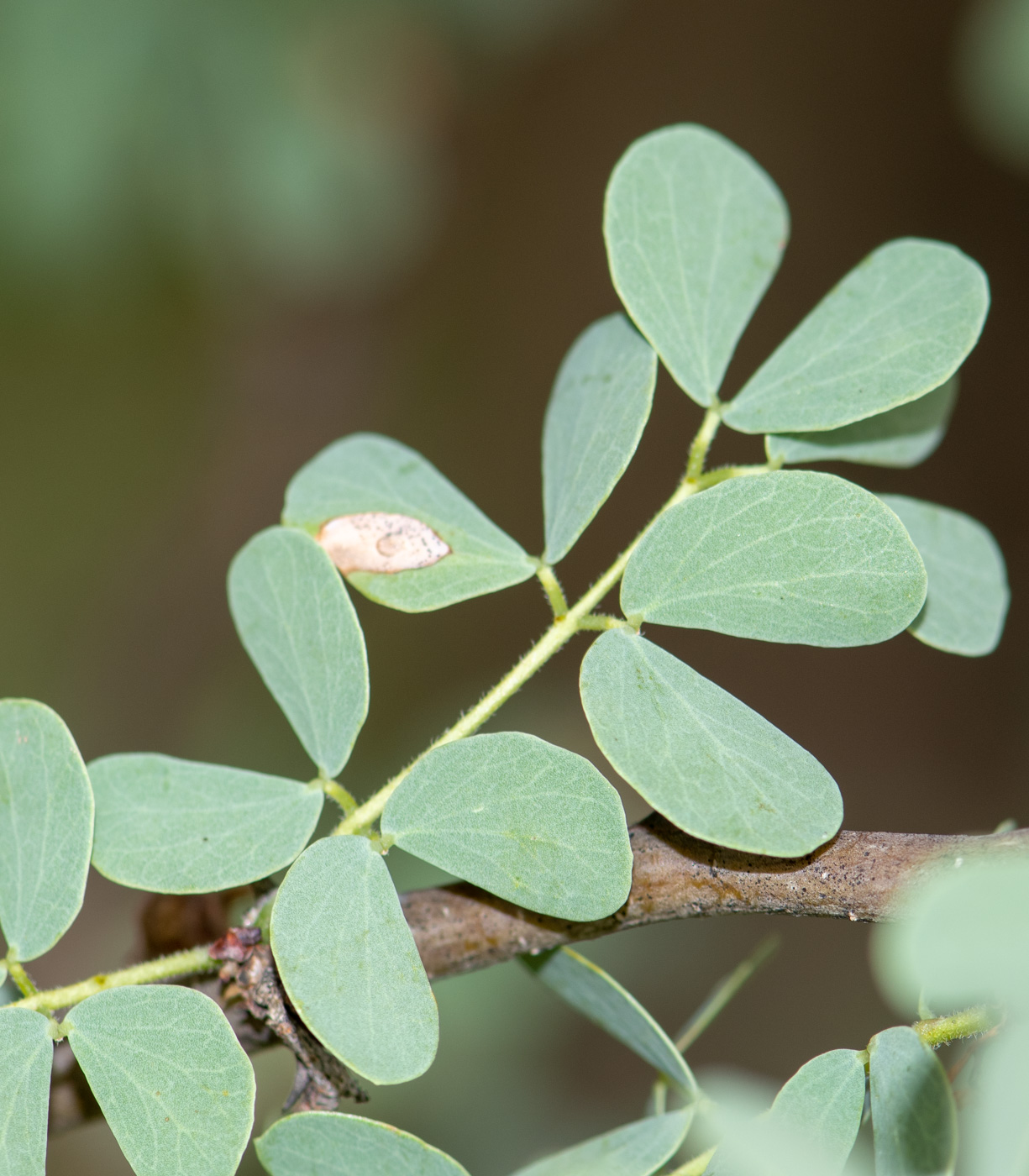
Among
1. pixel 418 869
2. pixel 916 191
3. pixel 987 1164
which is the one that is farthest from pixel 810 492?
pixel 916 191

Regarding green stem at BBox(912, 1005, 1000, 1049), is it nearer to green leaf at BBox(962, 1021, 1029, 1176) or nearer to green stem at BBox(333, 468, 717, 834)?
green leaf at BBox(962, 1021, 1029, 1176)

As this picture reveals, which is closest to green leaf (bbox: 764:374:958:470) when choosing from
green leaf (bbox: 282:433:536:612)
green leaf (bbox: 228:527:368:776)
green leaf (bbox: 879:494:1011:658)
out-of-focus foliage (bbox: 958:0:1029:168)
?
green leaf (bbox: 879:494:1011:658)

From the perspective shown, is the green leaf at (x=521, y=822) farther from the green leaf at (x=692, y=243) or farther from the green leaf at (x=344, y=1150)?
the green leaf at (x=692, y=243)

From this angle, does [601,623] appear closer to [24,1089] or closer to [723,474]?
[723,474]

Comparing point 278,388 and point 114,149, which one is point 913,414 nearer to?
point 114,149

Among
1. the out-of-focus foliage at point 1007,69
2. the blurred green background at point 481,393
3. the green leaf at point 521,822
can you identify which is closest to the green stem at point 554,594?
the green leaf at point 521,822

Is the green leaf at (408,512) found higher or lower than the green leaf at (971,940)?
higher
